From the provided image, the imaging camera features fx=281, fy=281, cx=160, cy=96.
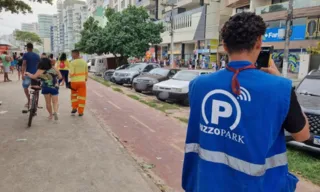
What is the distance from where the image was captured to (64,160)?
4398mm

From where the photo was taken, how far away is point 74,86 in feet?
24.7

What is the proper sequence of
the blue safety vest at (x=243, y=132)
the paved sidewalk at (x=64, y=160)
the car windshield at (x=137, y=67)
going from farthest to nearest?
1. the car windshield at (x=137, y=67)
2. the paved sidewalk at (x=64, y=160)
3. the blue safety vest at (x=243, y=132)

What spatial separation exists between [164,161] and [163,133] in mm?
1903

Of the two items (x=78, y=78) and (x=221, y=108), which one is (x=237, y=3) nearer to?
(x=78, y=78)

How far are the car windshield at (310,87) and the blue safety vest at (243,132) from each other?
17.5 feet

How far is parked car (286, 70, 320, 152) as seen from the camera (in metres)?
4.91

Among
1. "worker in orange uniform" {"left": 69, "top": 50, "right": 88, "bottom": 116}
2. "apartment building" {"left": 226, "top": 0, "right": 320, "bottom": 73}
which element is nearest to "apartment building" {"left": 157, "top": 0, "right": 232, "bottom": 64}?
"apartment building" {"left": 226, "top": 0, "right": 320, "bottom": 73}

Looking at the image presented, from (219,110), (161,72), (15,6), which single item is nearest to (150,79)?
(161,72)

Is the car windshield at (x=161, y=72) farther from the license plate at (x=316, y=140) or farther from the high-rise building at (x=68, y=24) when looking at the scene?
the high-rise building at (x=68, y=24)

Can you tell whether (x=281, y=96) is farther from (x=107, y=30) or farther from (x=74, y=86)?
(x=107, y=30)

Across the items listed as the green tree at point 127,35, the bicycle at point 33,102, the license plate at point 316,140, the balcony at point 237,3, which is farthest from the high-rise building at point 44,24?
the license plate at point 316,140

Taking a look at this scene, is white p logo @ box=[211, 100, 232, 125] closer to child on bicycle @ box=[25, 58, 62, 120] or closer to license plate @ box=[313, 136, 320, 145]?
license plate @ box=[313, 136, 320, 145]

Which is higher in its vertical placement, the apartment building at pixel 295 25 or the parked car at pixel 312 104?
the apartment building at pixel 295 25

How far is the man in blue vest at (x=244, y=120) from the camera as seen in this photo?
1.41 m
